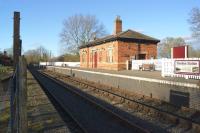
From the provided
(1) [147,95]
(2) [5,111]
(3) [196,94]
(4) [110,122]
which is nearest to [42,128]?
(4) [110,122]

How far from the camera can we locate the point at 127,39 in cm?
4297

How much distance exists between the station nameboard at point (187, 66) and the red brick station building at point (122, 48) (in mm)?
21447

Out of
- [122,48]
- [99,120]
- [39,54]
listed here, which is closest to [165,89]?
[99,120]

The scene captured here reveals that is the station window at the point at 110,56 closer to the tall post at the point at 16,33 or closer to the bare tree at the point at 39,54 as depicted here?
the tall post at the point at 16,33

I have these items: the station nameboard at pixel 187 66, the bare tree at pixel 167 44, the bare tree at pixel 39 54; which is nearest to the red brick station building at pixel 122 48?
the station nameboard at pixel 187 66

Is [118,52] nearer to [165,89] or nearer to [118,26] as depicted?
[118,26]

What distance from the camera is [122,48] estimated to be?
4266 cm

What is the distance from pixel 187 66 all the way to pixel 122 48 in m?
23.8

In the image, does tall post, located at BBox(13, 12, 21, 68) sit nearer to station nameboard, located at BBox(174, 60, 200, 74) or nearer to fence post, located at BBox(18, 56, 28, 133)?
fence post, located at BBox(18, 56, 28, 133)

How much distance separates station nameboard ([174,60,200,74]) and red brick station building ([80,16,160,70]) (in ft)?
70.4

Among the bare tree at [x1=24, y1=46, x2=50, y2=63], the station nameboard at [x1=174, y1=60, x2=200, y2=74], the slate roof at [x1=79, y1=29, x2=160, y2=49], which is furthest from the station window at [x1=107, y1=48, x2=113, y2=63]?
the bare tree at [x1=24, y1=46, x2=50, y2=63]

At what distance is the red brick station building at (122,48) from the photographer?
42.4 m

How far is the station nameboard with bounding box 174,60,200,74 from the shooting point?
18312 mm

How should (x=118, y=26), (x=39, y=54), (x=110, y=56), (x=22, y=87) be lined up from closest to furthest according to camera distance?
1. (x=22, y=87)
2. (x=110, y=56)
3. (x=118, y=26)
4. (x=39, y=54)
